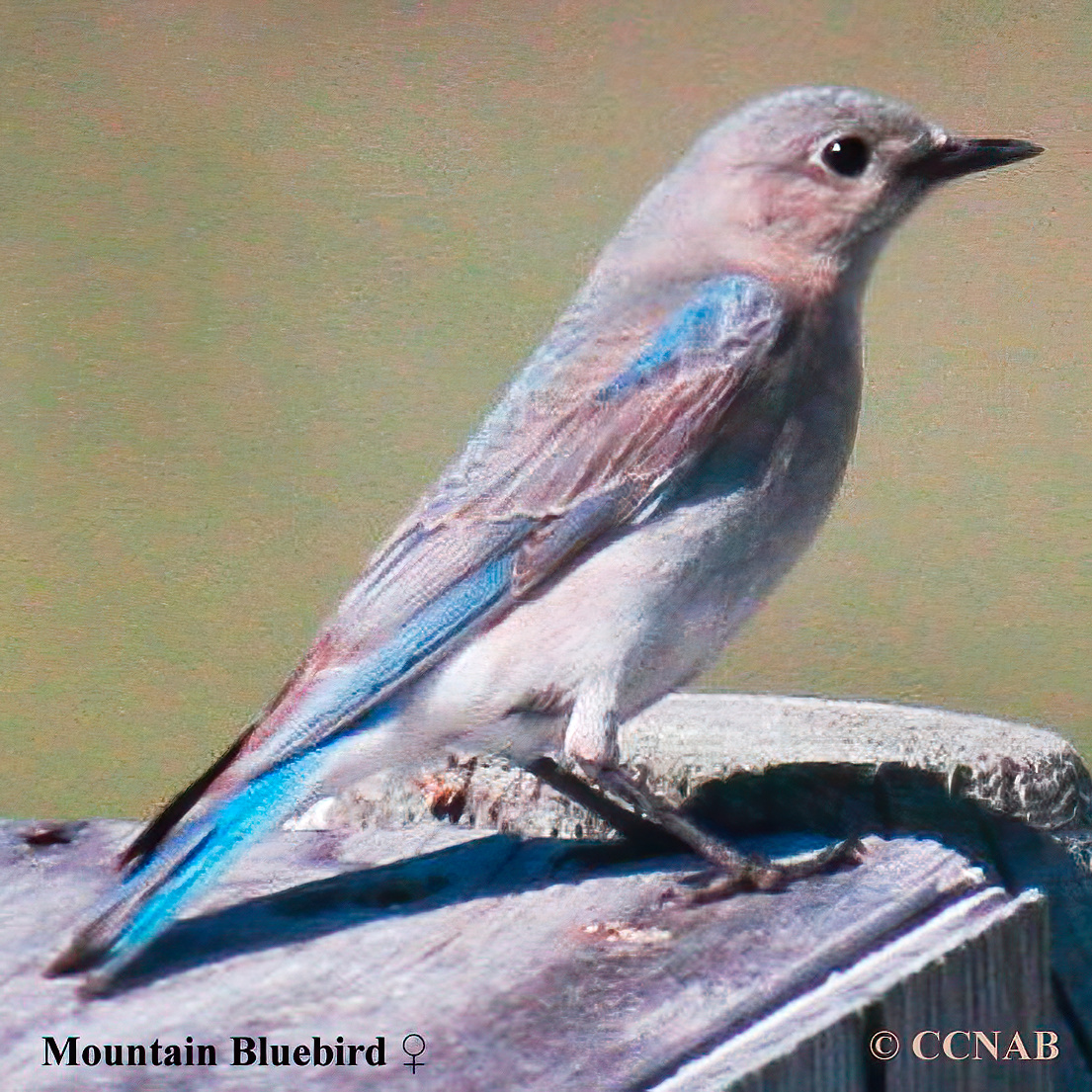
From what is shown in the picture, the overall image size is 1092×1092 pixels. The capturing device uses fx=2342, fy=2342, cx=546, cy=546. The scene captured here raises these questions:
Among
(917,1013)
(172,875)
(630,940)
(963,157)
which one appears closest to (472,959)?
(630,940)

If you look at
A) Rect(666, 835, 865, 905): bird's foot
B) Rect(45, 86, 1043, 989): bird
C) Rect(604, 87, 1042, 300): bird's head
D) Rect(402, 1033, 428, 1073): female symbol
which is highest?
Rect(604, 87, 1042, 300): bird's head

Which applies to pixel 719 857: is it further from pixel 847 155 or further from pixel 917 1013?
pixel 847 155

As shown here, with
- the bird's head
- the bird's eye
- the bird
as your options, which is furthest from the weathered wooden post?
the bird's eye

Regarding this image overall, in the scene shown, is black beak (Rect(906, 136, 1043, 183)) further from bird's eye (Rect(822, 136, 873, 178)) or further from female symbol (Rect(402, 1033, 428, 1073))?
female symbol (Rect(402, 1033, 428, 1073))

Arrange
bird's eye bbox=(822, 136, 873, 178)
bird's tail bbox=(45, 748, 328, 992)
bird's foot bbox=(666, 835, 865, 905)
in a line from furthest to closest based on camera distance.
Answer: bird's eye bbox=(822, 136, 873, 178)
bird's foot bbox=(666, 835, 865, 905)
bird's tail bbox=(45, 748, 328, 992)

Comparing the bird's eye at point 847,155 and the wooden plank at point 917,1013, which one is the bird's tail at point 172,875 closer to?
the wooden plank at point 917,1013

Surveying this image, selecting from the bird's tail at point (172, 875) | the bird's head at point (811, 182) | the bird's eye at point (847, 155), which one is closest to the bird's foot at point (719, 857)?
the bird's tail at point (172, 875)

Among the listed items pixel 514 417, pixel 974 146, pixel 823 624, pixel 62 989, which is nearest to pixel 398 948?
pixel 62 989
